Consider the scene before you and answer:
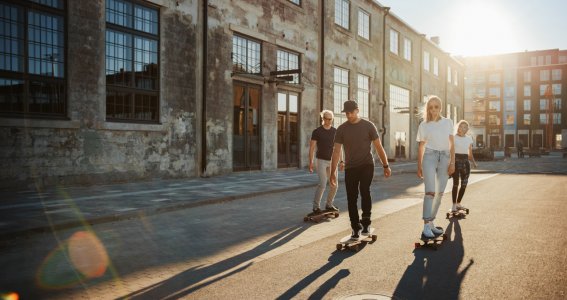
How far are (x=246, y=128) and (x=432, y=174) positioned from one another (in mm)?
11236

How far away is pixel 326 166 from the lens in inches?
303

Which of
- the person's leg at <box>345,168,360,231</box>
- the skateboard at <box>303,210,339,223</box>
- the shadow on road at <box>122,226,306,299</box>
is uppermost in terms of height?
the person's leg at <box>345,168,360,231</box>

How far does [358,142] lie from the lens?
556cm

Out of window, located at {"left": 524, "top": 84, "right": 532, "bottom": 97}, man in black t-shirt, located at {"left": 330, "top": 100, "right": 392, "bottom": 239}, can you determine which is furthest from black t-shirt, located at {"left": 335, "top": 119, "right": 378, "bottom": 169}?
window, located at {"left": 524, "top": 84, "right": 532, "bottom": 97}

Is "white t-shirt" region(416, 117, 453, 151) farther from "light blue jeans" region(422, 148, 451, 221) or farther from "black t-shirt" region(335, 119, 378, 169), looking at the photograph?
"black t-shirt" region(335, 119, 378, 169)

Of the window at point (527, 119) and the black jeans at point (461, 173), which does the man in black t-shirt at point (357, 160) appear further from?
the window at point (527, 119)

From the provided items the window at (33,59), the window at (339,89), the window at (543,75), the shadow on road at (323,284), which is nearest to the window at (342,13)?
the window at (339,89)

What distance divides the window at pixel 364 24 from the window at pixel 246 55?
30.8 ft

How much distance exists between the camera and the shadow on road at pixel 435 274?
3650 millimetres

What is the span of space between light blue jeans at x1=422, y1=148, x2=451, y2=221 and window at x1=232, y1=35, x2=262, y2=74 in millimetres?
10863

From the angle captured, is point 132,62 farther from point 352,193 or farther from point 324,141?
point 352,193

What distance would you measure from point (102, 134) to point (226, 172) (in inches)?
193

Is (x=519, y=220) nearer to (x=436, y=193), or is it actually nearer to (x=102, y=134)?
(x=436, y=193)

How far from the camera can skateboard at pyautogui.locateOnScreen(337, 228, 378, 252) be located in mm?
5113
